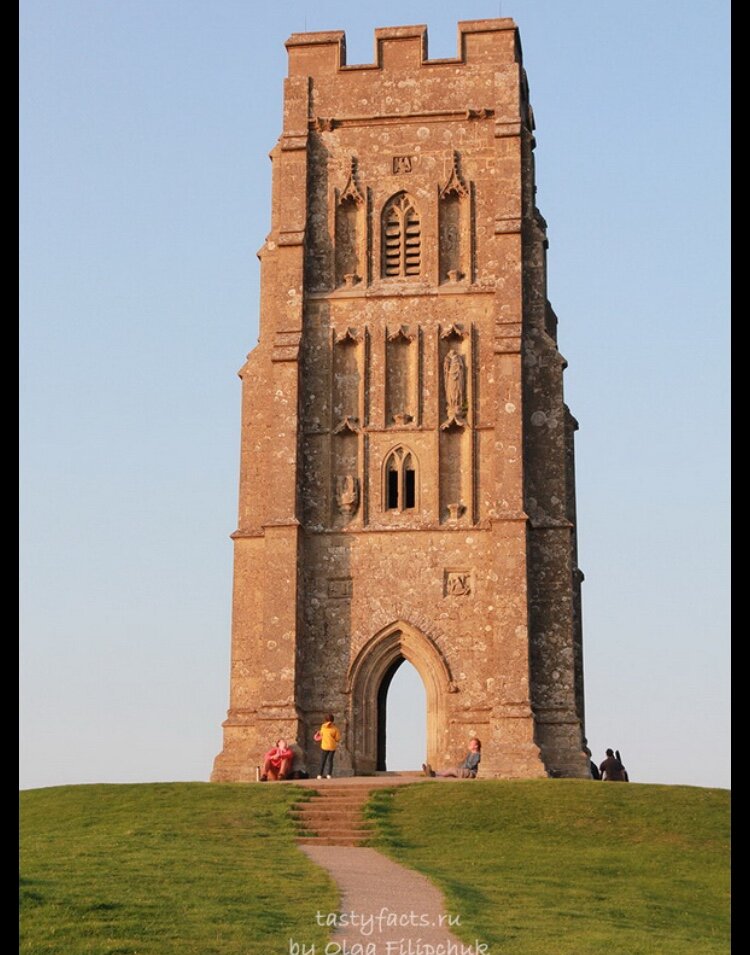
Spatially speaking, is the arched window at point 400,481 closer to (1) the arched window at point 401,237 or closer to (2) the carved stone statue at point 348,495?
(2) the carved stone statue at point 348,495

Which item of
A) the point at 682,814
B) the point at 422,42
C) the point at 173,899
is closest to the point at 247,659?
the point at 682,814

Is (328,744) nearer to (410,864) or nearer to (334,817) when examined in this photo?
(334,817)

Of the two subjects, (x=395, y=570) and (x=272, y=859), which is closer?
(x=272, y=859)

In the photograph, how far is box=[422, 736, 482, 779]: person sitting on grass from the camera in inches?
1519

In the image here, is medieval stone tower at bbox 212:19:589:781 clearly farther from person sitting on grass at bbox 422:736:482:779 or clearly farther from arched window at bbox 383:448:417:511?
person sitting on grass at bbox 422:736:482:779

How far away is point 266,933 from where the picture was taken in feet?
63.0

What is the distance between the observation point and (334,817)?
32.7 metres

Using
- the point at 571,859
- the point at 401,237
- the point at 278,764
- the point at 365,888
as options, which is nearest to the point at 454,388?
the point at 401,237

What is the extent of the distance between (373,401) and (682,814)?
1524 cm

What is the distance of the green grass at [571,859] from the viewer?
20969mm

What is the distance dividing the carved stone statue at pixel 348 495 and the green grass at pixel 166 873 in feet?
31.9
